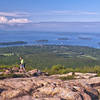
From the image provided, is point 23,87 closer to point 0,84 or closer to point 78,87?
point 0,84

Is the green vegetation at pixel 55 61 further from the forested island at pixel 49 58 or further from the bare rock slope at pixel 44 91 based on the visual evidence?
the bare rock slope at pixel 44 91

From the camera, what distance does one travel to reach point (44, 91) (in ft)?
31.5

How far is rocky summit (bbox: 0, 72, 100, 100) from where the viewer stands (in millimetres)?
9086

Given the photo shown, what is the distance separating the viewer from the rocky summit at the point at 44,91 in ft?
29.8

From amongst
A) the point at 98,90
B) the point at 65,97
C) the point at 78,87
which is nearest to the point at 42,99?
the point at 65,97

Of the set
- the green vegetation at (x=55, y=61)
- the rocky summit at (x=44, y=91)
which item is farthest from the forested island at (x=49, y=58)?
the rocky summit at (x=44, y=91)

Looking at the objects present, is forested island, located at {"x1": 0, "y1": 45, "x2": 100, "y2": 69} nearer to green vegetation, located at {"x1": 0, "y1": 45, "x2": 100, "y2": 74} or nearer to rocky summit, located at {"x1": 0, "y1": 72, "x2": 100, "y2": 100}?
green vegetation, located at {"x1": 0, "y1": 45, "x2": 100, "y2": 74}

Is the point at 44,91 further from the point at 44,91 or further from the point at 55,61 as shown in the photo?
the point at 55,61

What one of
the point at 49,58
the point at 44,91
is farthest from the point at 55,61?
the point at 44,91

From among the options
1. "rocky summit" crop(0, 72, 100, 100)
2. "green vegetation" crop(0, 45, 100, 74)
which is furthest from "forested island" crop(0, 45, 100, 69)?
"rocky summit" crop(0, 72, 100, 100)

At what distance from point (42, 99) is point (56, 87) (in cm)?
147

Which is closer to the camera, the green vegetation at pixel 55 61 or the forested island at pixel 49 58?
the green vegetation at pixel 55 61

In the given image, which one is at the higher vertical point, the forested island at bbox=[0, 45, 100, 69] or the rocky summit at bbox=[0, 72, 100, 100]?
the rocky summit at bbox=[0, 72, 100, 100]

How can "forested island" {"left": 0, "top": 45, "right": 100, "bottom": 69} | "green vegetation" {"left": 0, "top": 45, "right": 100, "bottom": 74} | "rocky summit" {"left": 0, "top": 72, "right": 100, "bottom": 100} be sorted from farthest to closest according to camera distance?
"forested island" {"left": 0, "top": 45, "right": 100, "bottom": 69}, "green vegetation" {"left": 0, "top": 45, "right": 100, "bottom": 74}, "rocky summit" {"left": 0, "top": 72, "right": 100, "bottom": 100}
